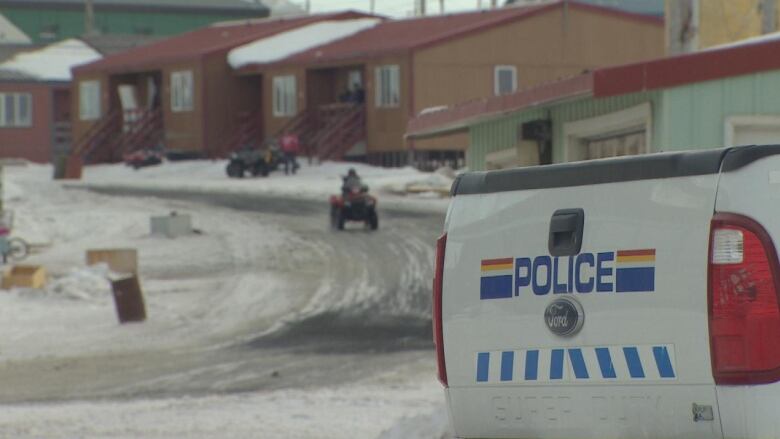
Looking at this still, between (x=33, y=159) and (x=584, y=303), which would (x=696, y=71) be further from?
(x=33, y=159)

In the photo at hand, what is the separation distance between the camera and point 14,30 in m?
84.9

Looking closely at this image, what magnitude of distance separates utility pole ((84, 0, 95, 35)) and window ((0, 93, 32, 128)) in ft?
46.7

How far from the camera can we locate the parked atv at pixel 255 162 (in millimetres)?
51562

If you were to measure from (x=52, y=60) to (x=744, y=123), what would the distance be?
61.3 metres

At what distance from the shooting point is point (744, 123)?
44.0ft

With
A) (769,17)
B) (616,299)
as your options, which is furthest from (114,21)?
(616,299)

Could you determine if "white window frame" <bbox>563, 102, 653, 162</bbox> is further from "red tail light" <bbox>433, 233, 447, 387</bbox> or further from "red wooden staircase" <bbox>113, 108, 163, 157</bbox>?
"red wooden staircase" <bbox>113, 108, 163, 157</bbox>

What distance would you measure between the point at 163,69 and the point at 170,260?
28.7 m

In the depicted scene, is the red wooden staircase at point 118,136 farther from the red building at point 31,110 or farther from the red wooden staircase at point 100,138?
the red building at point 31,110

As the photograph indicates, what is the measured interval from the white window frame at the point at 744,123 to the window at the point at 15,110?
188 feet

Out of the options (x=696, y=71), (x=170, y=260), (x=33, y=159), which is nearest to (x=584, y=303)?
(x=696, y=71)

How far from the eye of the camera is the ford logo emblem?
666cm

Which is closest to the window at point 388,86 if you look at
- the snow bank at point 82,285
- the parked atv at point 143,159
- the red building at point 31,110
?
the parked atv at point 143,159

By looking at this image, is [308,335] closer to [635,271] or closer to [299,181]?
[635,271]
